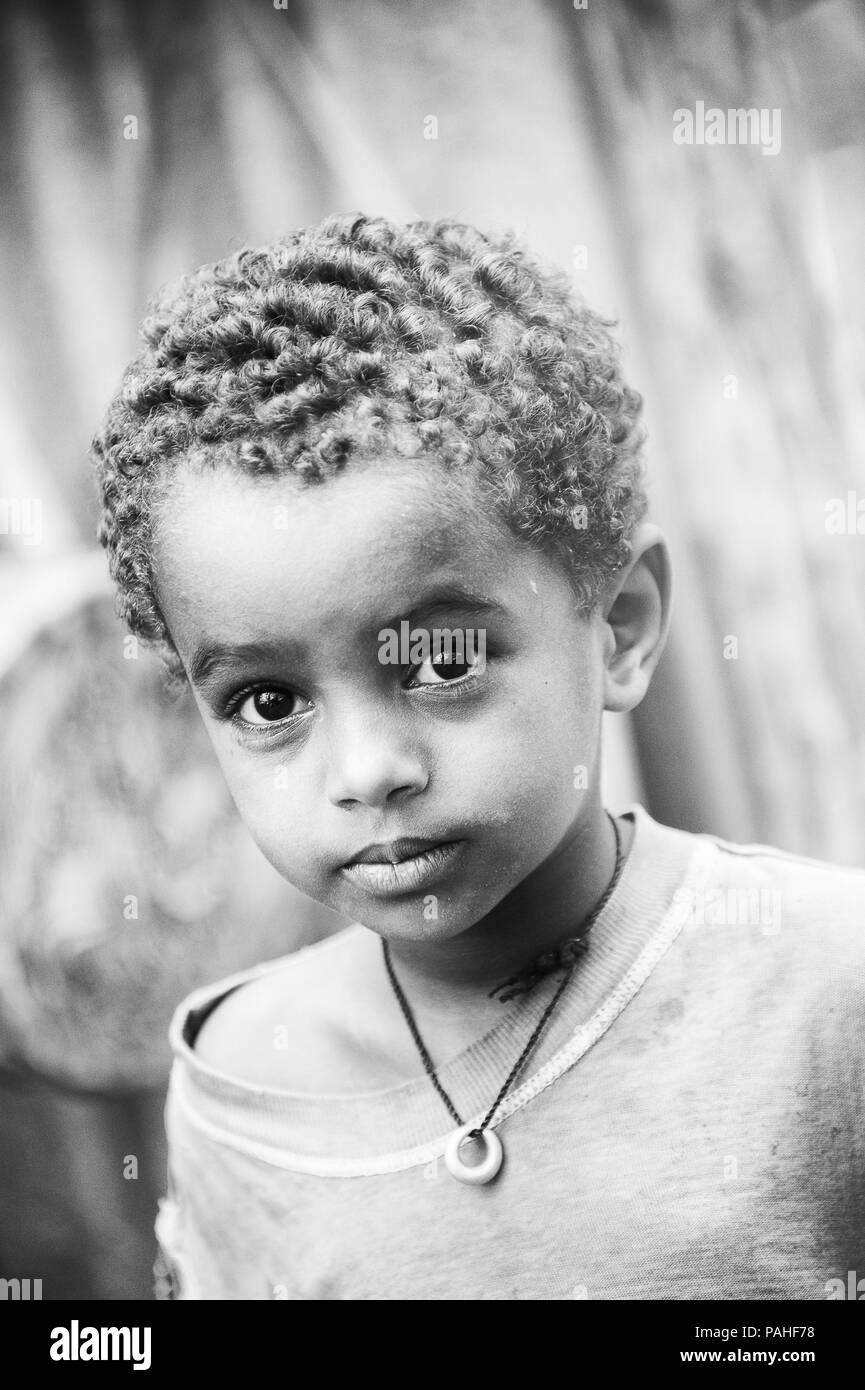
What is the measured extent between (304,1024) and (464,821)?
1.10ft

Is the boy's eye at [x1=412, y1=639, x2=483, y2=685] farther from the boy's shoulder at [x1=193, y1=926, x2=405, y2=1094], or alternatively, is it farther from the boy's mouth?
the boy's shoulder at [x1=193, y1=926, x2=405, y2=1094]

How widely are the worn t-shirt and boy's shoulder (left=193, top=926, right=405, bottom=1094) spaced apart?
4 centimetres

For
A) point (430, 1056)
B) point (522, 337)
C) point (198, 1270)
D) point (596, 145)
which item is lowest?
point (198, 1270)

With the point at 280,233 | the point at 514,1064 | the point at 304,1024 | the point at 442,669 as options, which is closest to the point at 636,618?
the point at 442,669

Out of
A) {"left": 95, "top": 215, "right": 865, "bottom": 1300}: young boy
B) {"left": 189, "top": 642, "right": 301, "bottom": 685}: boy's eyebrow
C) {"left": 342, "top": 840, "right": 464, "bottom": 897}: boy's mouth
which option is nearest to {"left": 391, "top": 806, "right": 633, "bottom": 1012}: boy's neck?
{"left": 95, "top": 215, "right": 865, "bottom": 1300}: young boy

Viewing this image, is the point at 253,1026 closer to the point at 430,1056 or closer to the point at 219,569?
the point at 430,1056

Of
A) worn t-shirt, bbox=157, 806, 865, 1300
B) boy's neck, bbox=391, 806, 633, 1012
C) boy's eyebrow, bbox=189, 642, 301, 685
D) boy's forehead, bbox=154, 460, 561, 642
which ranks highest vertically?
boy's forehead, bbox=154, 460, 561, 642

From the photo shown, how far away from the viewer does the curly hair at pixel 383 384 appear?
624mm

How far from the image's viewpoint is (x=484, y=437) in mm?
642

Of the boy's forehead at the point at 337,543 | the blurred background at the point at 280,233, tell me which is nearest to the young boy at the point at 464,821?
the boy's forehead at the point at 337,543

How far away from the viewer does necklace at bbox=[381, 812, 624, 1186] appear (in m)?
0.74

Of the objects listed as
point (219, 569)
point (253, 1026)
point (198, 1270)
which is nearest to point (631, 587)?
point (219, 569)

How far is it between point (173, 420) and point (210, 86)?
57 centimetres

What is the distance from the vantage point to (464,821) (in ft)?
2.10
